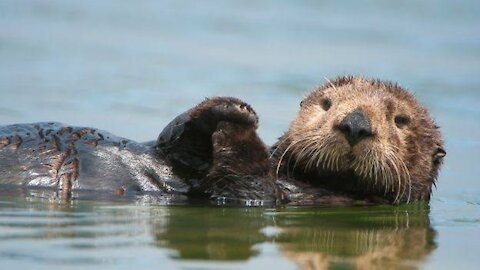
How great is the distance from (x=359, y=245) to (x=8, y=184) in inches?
113

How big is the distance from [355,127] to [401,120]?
911mm

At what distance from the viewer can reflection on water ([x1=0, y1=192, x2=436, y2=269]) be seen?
5.40 meters

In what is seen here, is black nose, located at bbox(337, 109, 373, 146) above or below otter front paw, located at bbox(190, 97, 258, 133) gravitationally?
below

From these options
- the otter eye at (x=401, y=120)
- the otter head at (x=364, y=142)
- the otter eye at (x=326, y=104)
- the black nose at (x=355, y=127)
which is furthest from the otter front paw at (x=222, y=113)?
the otter eye at (x=401, y=120)

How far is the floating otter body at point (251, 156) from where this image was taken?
7.79 metres

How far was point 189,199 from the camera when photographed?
310 inches

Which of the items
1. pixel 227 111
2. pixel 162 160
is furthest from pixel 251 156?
pixel 162 160

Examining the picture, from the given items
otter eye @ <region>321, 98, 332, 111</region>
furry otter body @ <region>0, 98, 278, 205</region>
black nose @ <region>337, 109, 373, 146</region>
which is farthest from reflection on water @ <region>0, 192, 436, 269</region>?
otter eye @ <region>321, 98, 332, 111</region>

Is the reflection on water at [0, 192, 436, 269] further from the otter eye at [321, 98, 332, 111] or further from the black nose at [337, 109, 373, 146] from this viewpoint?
the otter eye at [321, 98, 332, 111]

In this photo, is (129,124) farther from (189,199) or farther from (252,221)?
(252,221)

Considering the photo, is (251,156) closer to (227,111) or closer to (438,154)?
(227,111)

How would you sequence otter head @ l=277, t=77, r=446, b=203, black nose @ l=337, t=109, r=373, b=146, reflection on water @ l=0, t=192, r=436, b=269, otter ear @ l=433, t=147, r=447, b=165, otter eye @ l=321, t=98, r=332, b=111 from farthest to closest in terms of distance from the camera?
otter ear @ l=433, t=147, r=447, b=165 → otter eye @ l=321, t=98, r=332, b=111 → otter head @ l=277, t=77, r=446, b=203 → black nose @ l=337, t=109, r=373, b=146 → reflection on water @ l=0, t=192, r=436, b=269

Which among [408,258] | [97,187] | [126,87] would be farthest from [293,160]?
[126,87]

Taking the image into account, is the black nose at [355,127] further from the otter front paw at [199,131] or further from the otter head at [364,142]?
the otter front paw at [199,131]
